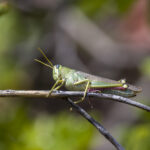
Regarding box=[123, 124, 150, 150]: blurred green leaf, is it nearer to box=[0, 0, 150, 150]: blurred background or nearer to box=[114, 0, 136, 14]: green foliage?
box=[0, 0, 150, 150]: blurred background

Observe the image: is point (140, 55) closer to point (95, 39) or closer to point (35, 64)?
point (95, 39)

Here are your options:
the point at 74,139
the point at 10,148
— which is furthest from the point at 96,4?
the point at 10,148

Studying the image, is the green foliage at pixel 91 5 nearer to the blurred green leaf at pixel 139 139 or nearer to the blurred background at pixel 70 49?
the blurred background at pixel 70 49

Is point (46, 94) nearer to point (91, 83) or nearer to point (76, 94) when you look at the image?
point (76, 94)

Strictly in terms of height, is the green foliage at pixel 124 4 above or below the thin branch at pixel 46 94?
above

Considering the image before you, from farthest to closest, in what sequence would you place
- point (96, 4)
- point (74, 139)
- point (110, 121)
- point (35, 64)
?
point (35, 64) → point (110, 121) → point (96, 4) → point (74, 139)

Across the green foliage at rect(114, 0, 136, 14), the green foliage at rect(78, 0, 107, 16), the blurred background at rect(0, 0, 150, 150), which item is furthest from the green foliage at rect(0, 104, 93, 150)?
the green foliage at rect(78, 0, 107, 16)

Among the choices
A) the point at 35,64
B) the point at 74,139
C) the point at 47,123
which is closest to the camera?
the point at 74,139

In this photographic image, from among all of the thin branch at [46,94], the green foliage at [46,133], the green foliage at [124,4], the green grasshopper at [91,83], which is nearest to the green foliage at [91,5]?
the green foliage at [124,4]

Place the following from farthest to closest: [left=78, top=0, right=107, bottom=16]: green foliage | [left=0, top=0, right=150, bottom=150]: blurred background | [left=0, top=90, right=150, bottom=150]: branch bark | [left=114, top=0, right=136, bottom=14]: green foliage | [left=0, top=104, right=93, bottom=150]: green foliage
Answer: [left=0, top=0, right=150, bottom=150]: blurred background, [left=78, top=0, right=107, bottom=16]: green foliage, [left=114, top=0, right=136, bottom=14]: green foliage, [left=0, top=104, right=93, bottom=150]: green foliage, [left=0, top=90, right=150, bottom=150]: branch bark
